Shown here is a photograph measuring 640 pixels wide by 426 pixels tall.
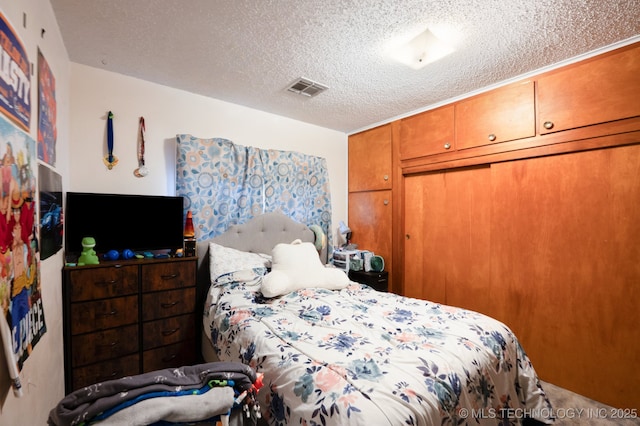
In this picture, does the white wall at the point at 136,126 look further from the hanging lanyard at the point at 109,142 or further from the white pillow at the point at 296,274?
the white pillow at the point at 296,274

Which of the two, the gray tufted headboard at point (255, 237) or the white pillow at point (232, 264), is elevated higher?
the gray tufted headboard at point (255, 237)

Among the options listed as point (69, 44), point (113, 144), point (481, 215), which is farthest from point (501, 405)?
point (69, 44)

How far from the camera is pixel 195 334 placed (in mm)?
2199

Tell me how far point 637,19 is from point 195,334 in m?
3.64

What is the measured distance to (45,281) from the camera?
131 cm

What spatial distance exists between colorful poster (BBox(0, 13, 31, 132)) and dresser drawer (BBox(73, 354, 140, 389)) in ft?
5.28

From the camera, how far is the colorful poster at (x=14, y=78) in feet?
2.67

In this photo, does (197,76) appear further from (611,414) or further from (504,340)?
(611,414)

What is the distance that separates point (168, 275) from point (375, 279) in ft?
6.60

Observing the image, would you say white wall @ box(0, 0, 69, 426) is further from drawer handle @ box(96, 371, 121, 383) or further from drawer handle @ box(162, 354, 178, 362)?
drawer handle @ box(162, 354, 178, 362)

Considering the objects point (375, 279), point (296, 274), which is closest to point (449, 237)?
point (375, 279)

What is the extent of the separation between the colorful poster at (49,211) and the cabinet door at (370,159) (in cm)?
287

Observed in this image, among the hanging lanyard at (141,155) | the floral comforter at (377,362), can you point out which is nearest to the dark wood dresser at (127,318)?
the floral comforter at (377,362)

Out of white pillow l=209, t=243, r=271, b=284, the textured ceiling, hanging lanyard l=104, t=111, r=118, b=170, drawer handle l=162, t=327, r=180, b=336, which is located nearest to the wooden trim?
the textured ceiling
